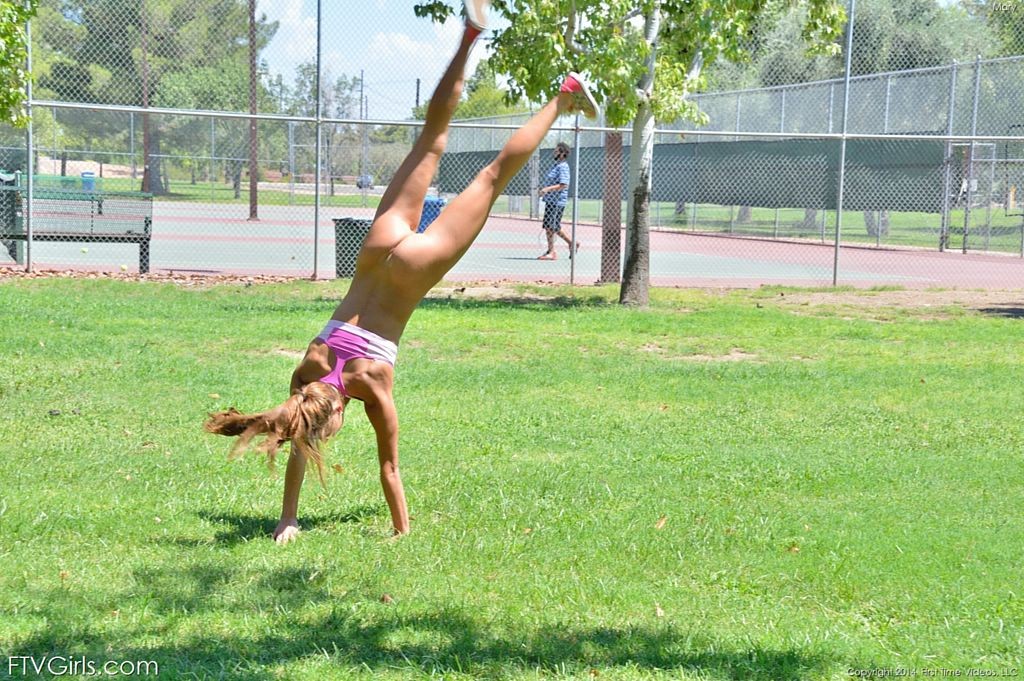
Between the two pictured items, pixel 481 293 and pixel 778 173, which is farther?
pixel 778 173

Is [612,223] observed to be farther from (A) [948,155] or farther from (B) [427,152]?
(A) [948,155]

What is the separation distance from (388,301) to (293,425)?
0.78 meters

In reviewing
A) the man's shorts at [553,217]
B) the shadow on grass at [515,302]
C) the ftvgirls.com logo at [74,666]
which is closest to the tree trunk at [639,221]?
the shadow on grass at [515,302]

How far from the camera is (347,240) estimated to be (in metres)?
15.6

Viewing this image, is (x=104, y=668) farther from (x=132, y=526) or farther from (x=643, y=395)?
(x=643, y=395)

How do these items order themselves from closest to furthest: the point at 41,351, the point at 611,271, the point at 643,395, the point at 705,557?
1. the point at 705,557
2. the point at 643,395
3. the point at 41,351
4. the point at 611,271

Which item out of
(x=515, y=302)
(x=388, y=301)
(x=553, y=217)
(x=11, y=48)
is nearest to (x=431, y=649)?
(x=388, y=301)

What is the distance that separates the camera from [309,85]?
675 inches

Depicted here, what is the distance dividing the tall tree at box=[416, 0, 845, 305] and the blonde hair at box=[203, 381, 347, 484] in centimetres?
795

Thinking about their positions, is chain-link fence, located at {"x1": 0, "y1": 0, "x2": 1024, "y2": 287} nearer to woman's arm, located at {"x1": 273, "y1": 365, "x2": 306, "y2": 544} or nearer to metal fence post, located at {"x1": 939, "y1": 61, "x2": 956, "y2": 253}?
metal fence post, located at {"x1": 939, "y1": 61, "x2": 956, "y2": 253}

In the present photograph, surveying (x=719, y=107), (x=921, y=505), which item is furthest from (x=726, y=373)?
(x=719, y=107)

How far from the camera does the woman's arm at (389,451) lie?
5156 millimetres

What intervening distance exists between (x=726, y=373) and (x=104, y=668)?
259 inches

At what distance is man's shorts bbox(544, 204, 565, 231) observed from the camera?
18.8 meters
